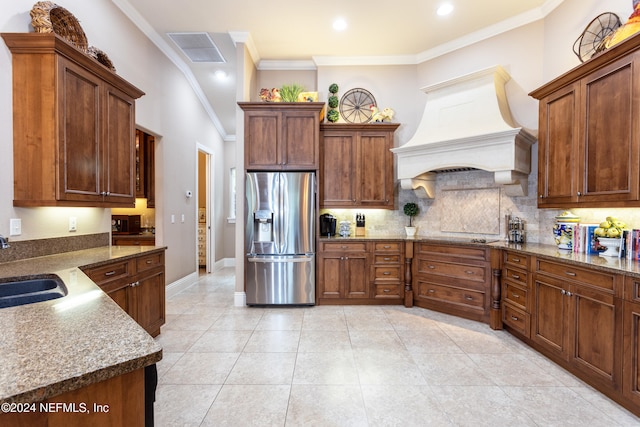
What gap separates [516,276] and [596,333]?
88 cm

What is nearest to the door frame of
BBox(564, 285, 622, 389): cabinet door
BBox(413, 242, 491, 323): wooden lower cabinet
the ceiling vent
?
the ceiling vent

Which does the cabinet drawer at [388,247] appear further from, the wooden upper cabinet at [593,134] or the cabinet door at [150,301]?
the cabinet door at [150,301]

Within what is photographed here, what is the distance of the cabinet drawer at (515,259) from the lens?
276 centimetres

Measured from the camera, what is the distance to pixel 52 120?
2053 mm

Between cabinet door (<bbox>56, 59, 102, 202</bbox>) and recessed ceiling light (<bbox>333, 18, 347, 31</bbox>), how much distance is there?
262 centimetres

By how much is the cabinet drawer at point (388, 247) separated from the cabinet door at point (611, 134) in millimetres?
1919

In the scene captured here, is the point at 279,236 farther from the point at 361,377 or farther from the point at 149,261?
the point at 361,377

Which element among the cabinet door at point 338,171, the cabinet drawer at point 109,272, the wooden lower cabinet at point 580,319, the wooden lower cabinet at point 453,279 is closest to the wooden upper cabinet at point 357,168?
the cabinet door at point 338,171

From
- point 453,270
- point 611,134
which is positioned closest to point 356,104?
point 453,270

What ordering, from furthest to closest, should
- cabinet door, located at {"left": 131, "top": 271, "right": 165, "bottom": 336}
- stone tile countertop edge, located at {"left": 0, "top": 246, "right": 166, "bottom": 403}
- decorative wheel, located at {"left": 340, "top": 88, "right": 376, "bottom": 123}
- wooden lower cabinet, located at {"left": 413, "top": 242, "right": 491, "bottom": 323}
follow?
decorative wheel, located at {"left": 340, "top": 88, "right": 376, "bottom": 123} → wooden lower cabinet, located at {"left": 413, "top": 242, "right": 491, "bottom": 323} → cabinet door, located at {"left": 131, "top": 271, "right": 165, "bottom": 336} → stone tile countertop edge, located at {"left": 0, "top": 246, "right": 166, "bottom": 403}

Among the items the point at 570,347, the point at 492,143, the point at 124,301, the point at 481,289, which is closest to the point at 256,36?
the point at 492,143

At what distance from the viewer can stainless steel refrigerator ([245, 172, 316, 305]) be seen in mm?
3723

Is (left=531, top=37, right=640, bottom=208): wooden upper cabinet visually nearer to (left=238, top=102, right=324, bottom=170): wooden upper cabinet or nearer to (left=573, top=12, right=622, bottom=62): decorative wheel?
(left=573, top=12, right=622, bottom=62): decorative wheel

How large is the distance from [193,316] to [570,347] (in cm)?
365
